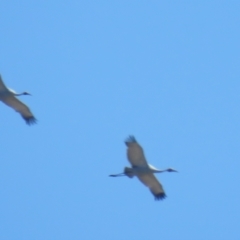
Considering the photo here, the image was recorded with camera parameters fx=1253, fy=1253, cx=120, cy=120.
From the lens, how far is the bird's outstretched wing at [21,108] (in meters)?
35.6

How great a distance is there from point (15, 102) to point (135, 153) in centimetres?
408

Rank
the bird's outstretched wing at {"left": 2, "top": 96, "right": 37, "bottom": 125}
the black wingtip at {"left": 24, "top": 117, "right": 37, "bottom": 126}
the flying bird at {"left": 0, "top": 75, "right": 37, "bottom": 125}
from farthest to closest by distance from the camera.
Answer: the black wingtip at {"left": 24, "top": 117, "right": 37, "bottom": 126} → the bird's outstretched wing at {"left": 2, "top": 96, "right": 37, "bottom": 125} → the flying bird at {"left": 0, "top": 75, "right": 37, "bottom": 125}

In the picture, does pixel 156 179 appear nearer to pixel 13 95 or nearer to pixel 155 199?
pixel 155 199

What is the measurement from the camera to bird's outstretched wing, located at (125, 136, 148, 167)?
3369cm

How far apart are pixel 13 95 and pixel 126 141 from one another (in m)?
3.76

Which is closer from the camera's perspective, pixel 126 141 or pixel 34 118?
pixel 126 141

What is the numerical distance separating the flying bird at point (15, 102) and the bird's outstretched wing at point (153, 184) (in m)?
3.71

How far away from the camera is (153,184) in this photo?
35625 mm

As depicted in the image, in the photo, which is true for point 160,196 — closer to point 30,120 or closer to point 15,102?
point 30,120

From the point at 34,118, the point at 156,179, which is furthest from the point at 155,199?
the point at 34,118

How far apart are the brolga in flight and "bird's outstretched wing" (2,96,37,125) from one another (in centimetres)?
295

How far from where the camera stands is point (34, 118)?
36500 millimetres

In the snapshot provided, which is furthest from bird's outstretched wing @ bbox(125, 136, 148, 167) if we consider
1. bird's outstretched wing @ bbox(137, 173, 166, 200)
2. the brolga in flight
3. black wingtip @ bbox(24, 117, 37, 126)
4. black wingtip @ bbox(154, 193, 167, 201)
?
black wingtip @ bbox(24, 117, 37, 126)

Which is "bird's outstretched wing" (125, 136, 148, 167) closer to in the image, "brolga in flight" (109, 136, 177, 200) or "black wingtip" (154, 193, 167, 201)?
"brolga in flight" (109, 136, 177, 200)
